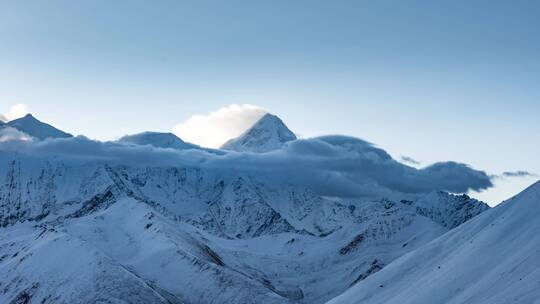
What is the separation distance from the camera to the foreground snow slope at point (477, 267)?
2574 inches

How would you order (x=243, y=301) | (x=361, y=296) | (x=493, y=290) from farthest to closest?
(x=243, y=301)
(x=361, y=296)
(x=493, y=290)

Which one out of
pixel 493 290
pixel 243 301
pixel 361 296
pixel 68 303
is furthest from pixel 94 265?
pixel 493 290

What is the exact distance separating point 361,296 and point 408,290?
10.5 metres

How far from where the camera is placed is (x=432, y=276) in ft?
265

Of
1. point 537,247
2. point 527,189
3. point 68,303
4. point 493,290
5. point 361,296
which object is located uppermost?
point 527,189

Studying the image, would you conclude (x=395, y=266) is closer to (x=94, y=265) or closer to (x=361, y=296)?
(x=361, y=296)

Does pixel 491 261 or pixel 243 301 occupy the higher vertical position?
pixel 491 261

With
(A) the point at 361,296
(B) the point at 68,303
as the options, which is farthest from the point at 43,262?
(A) the point at 361,296

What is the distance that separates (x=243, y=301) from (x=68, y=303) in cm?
4869

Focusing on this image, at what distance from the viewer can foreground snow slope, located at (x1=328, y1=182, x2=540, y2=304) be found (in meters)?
65.4

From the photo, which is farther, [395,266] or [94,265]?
[94,265]

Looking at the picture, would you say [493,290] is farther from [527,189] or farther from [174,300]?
[174,300]

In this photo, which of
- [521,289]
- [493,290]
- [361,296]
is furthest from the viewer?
Answer: [361,296]

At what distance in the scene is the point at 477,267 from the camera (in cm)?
7500
